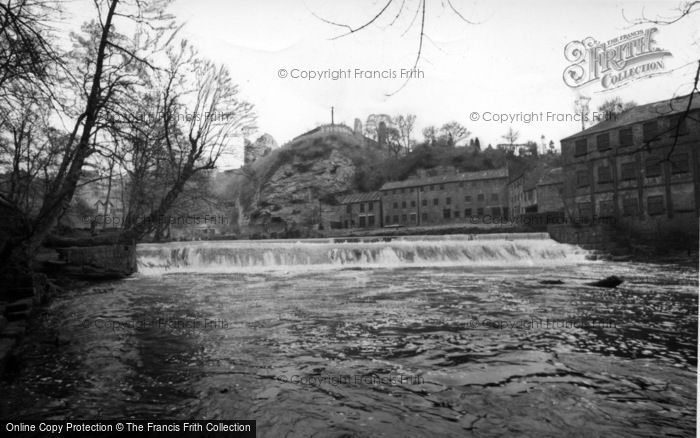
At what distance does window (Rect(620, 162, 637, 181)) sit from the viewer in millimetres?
24062

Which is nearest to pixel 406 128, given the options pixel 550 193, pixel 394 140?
pixel 394 140

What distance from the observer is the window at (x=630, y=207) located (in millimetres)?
24031

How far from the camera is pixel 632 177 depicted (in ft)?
79.5

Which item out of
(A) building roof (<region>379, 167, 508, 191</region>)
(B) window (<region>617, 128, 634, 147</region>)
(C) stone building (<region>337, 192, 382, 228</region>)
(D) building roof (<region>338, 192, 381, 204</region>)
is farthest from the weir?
(D) building roof (<region>338, 192, 381, 204</region>)

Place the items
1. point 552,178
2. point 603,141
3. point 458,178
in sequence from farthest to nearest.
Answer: point 458,178 → point 552,178 → point 603,141

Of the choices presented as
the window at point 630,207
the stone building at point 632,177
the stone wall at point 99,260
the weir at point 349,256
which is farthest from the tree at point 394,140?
the stone wall at point 99,260

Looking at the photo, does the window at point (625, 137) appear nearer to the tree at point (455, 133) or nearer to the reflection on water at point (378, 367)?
Result: the reflection on water at point (378, 367)

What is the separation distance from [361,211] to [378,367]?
53768mm

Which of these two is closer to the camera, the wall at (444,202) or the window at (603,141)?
the window at (603,141)

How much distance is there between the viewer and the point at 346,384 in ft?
11.4

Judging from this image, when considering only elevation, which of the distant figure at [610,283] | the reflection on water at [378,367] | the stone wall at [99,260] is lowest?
the distant figure at [610,283]

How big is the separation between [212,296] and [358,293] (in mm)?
3716

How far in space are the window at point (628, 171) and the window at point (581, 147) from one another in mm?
2696

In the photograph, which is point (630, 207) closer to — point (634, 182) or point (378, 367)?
point (634, 182)
